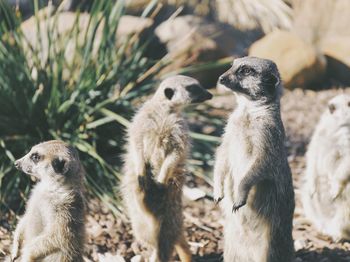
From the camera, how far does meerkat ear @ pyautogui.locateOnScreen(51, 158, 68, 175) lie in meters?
3.72

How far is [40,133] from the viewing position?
18.2 feet

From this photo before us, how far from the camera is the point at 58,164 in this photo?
372cm

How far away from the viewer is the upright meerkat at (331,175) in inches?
194

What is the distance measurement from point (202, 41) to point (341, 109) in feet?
12.1

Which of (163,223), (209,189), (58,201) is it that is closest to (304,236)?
(209,189)

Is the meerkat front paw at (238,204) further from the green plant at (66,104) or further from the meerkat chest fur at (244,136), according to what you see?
the green plant at (66,104)

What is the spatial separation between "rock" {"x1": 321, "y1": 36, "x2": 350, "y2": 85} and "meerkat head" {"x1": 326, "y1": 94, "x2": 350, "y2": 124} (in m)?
4.38

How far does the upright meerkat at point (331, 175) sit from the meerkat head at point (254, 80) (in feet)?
4.86

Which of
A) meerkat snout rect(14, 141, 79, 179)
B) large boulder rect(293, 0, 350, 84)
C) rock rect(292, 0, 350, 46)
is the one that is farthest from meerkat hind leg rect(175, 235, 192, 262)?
rock rect(292, 0, 350, 46)

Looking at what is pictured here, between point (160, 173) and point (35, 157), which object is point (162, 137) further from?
point (35, 157)

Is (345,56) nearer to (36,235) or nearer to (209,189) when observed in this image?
(209,189)

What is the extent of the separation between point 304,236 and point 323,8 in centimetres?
616

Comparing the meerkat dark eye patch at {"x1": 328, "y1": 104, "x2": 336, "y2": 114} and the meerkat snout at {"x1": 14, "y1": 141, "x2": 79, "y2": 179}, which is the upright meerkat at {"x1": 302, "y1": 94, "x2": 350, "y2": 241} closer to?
the meerkat dark eye patch at {"x1": 328, "y1": 104, "x2": 336, "y2": 114}

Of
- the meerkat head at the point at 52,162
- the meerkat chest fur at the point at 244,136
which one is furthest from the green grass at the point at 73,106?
the meerkat chest fur at the point at 244,136
